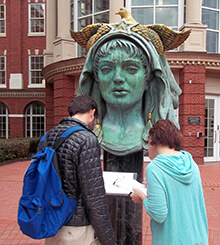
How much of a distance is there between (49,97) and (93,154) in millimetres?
12450

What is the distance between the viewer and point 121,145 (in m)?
2.09

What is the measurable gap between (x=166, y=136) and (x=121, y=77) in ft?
2.31

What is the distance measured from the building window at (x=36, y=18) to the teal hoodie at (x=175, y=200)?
18.8m

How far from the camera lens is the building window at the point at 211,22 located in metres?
9.88

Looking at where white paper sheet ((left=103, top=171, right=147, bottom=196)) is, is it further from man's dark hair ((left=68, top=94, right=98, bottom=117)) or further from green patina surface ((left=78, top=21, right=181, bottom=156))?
man's dark hair ((left=68, top=94, right=98, bottom=117))

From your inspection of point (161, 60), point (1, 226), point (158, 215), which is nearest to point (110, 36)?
point (161, 60)

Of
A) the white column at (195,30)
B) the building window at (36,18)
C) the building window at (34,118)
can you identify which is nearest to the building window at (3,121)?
the building window at (34,118)

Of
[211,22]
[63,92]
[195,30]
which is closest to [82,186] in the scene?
[195,30]

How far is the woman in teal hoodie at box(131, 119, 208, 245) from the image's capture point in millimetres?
1430

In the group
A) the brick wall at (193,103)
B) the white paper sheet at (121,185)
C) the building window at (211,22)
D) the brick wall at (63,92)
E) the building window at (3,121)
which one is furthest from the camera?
the building window at (3,121)

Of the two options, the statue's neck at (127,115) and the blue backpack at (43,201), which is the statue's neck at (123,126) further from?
the blue backpack at (43,201)

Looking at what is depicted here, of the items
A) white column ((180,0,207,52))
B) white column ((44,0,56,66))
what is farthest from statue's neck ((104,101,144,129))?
white column ((44,0,56,66))

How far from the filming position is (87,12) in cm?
1099

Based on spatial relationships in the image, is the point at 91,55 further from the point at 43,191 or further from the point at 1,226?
the point at 1,226
